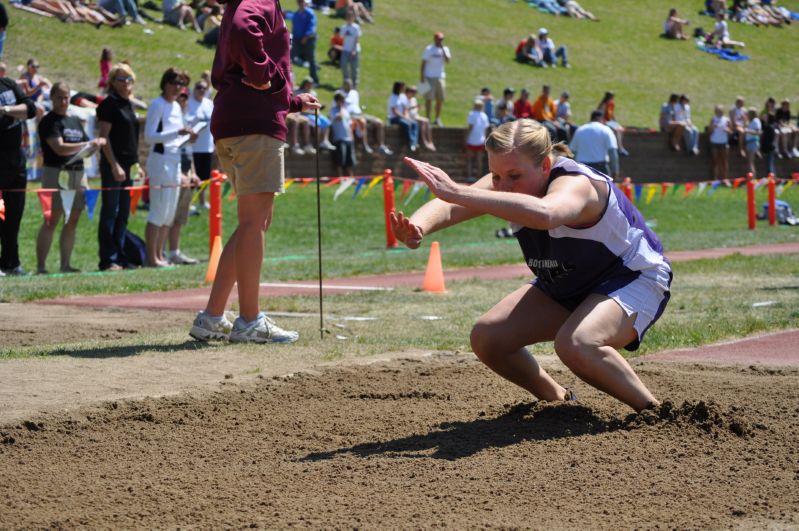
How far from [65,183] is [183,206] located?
1.78 m

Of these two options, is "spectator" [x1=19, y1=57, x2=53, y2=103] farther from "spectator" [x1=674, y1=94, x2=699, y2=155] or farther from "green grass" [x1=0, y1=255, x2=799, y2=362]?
"spectator" [x1=674, y1=94, x2=699, y2=155]

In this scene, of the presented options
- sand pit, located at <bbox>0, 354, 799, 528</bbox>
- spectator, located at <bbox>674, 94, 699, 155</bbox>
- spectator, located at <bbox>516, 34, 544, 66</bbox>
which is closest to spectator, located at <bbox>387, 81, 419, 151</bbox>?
spectator, located at <bbox>674, 94, 699, 155</bbox>

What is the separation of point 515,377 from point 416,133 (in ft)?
70.5

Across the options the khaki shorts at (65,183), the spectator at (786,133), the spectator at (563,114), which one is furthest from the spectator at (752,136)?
the khaki shorts at (65,183)

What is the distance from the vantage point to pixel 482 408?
6.01m

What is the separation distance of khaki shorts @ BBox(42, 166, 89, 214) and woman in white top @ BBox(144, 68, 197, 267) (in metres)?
0.85

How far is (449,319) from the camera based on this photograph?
31.3 feet

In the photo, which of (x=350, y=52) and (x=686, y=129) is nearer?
(x=350, y=52)

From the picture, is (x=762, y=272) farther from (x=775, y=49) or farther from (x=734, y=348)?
(x=775, y=49)

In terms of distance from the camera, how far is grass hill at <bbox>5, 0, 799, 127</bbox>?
25.8 m

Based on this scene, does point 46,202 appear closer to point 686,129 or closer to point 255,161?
point 255,161

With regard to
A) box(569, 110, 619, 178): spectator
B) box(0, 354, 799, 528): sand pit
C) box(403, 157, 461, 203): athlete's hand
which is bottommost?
box(0, 354, 799, 528): sand pit

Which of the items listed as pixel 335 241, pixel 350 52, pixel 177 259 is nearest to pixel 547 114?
pixel 350 52

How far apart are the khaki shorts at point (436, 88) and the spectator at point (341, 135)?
495cm
